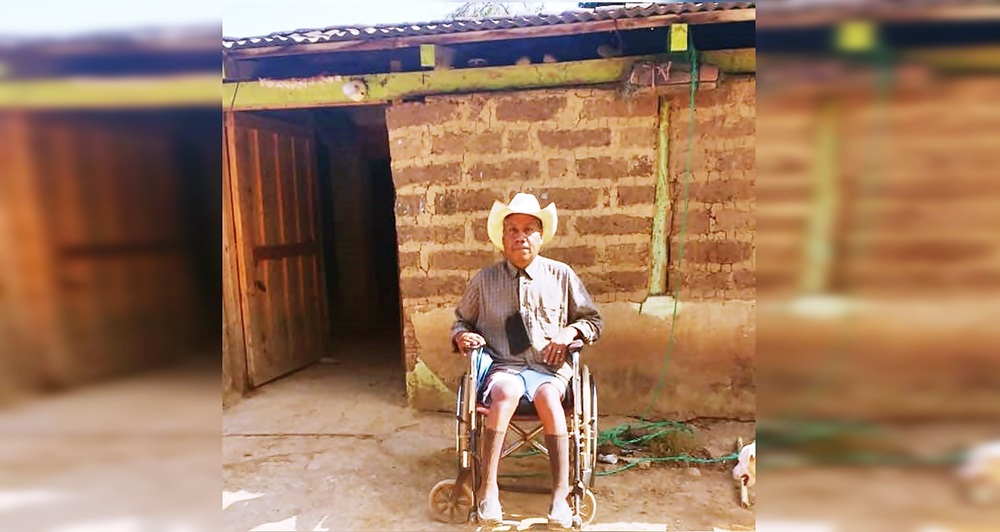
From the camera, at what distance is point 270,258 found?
16.0ft

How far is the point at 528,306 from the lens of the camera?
301 centimetres

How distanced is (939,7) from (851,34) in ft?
0.31

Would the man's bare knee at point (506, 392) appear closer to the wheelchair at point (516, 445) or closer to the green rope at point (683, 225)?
the wheelchair at point (516, 445)

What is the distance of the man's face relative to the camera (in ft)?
9.74

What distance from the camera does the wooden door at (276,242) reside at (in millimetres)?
4586

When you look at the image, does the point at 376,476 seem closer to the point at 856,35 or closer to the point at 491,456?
the point at 491,456

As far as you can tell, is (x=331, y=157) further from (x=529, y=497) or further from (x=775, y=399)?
(x=775, y=399)

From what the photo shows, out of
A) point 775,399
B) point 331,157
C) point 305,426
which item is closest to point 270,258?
point 305,426

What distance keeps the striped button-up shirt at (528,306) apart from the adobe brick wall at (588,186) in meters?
0.98


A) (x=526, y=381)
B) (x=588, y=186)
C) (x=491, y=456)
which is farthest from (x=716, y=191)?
(x=491, y=456)

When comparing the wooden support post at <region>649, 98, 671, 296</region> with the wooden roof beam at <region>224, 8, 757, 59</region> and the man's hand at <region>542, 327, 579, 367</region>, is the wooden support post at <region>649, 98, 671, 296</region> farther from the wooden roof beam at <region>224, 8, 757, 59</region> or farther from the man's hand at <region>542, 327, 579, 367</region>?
the man's hand at <region>542, 327, 579, 367</region>

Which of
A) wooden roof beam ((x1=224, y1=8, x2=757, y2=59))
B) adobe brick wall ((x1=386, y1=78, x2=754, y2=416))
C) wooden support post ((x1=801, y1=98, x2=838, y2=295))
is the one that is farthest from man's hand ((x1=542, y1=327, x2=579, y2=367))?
wooden support post ((x1=801, y1=98, x2=838, y2=295))

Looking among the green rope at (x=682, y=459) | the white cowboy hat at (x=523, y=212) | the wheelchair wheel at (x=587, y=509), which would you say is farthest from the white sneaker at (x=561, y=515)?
the white cowboy hat at (x=523, y=212)

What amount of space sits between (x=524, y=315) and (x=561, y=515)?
92 centimetres
